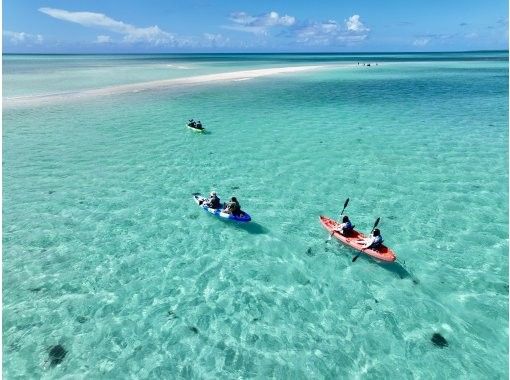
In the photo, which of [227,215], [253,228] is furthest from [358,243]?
[227,215]

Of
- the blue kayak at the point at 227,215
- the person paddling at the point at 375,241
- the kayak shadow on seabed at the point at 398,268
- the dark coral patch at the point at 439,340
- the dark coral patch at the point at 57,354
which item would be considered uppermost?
the person paddling at the point at 375,241

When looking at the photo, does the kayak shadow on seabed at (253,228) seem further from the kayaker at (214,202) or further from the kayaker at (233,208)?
the kayaker at (214,202)

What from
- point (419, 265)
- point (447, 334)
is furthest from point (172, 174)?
point (447, 334)

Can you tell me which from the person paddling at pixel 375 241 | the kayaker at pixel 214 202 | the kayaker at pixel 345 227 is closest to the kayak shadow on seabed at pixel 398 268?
the person paddling at pixel 375 241

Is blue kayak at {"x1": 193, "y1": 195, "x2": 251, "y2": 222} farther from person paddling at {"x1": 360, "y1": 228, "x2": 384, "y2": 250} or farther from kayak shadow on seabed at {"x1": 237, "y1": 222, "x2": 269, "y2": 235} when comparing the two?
person paddling at {"x1": 360, "y1": 228, "x2": 384, "y2": 250}

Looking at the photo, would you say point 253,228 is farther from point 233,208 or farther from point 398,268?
point 398,268
